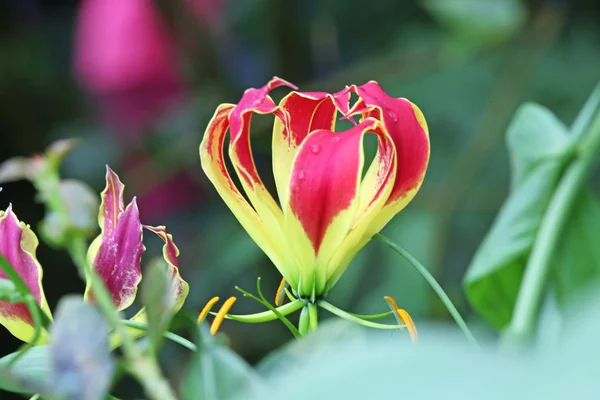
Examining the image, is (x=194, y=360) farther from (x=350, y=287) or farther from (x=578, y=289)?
(x=350, y=287)

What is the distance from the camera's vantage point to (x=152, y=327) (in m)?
0.20

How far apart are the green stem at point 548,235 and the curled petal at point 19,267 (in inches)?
7.2

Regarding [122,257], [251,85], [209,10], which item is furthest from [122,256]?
[209,10]

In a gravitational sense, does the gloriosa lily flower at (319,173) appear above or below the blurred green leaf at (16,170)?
below

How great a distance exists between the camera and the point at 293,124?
1.11 feet

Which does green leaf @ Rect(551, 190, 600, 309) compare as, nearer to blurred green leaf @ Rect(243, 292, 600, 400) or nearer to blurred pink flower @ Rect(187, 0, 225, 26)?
blurred green leaf @ Rect(243, 292, 600, 400)

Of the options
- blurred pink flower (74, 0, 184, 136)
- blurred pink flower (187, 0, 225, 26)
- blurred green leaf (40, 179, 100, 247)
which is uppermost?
blurred green leaf (40, 179, 100, 247)

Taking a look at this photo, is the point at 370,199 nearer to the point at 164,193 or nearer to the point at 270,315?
the point at 270,315

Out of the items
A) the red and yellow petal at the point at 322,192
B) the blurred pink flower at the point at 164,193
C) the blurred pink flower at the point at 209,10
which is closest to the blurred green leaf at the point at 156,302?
the red and yellow petal at the point at 322,192

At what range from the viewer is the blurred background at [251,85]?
1453 mm

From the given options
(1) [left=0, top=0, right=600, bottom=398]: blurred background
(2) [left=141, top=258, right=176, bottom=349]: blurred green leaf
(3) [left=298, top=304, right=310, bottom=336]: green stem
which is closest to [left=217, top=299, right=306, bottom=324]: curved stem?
(3) [left=298, top=304, right=310, bottom=336]: green stem

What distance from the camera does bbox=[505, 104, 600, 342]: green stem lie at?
38cm

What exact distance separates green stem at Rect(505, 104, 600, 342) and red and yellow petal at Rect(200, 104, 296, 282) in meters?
0.10

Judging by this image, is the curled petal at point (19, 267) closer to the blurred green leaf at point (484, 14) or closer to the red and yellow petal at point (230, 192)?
the red and yellow petal at point (230, 192)
